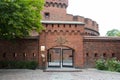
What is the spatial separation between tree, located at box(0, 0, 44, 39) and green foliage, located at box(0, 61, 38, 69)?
2.28 m

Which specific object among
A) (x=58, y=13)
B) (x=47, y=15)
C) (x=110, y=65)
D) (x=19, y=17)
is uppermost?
(x=58, y=13)

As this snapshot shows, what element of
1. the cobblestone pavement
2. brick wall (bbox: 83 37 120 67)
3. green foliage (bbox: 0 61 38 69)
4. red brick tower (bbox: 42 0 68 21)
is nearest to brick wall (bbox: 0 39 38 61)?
green foliage (bbox: 0 61 38 69)

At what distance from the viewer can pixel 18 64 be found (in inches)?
1071

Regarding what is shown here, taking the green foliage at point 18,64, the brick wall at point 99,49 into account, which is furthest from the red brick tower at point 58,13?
the green foliage at point 18,64

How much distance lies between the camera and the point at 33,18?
80.8 ft

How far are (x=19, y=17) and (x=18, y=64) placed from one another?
240 inches

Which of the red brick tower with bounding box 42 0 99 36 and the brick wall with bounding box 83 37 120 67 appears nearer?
the brick wall with bounding box 83 37 120 67

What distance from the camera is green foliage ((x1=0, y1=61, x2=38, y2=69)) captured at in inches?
1066

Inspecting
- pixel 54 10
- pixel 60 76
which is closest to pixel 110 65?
pixel 60 76

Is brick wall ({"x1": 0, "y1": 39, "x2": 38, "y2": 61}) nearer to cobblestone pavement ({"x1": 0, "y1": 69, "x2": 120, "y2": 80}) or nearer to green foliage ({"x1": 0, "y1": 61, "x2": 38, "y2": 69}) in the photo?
green foliage ({"x1": 0, "y1": 61, "x2": 38, "y2": 69})

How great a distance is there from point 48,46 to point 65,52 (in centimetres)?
1128

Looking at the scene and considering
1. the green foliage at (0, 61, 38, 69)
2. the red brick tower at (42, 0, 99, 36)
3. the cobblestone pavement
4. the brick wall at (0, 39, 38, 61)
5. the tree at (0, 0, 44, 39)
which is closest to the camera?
the cobblestone pavement

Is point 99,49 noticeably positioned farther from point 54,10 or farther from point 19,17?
point 54,10

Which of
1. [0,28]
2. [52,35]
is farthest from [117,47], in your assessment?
[0,28]
